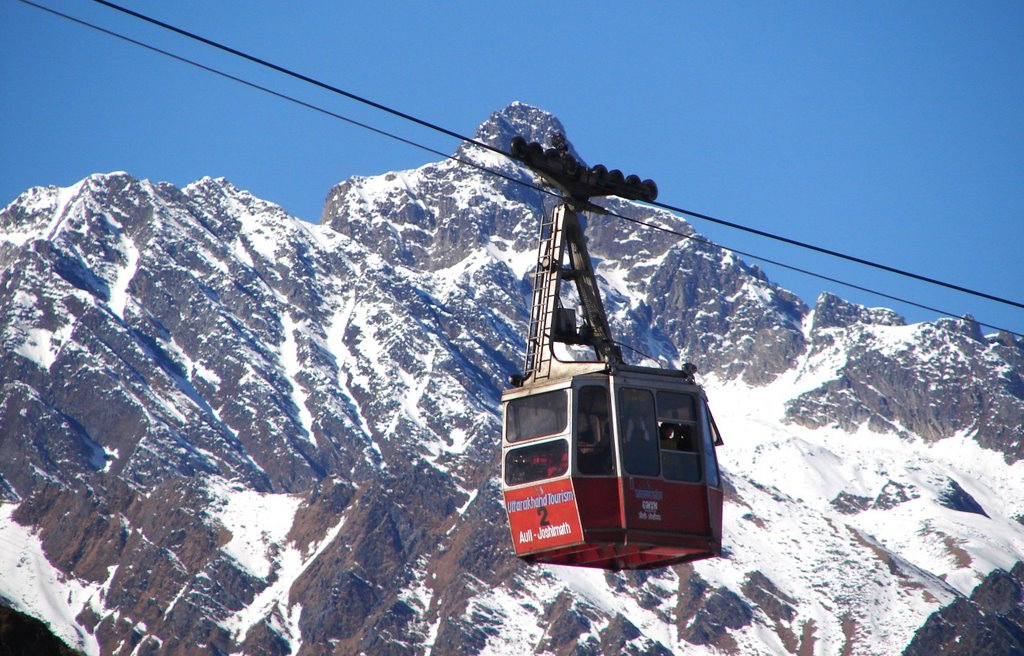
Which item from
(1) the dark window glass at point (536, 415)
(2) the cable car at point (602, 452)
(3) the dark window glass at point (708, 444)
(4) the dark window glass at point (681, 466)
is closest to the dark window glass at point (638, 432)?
(2) the cable car at point (602, 452)

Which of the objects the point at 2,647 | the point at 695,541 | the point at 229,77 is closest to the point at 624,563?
the point at 695,541

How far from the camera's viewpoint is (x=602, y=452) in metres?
38.9

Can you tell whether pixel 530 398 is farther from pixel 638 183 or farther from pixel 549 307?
pixel 638 183

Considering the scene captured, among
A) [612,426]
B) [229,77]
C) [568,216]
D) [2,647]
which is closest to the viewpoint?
[229,77]

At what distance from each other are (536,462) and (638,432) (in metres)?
2.50

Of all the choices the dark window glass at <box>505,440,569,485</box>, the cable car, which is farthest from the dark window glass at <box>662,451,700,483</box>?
the dark window glass at <box>505,440,569,485</box>

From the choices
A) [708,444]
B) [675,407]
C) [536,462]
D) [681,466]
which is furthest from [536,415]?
[708,444]

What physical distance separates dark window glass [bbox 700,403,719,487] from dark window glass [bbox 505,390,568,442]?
11.7ft

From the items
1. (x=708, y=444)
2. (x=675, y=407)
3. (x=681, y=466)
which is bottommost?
(x=681, y=466)

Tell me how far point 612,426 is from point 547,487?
6.85 feet

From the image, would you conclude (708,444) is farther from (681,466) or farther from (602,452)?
(602,452)

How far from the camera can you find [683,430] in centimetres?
4006

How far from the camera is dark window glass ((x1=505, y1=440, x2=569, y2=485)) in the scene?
38969 mm

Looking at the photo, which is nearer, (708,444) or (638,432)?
(638,432)
